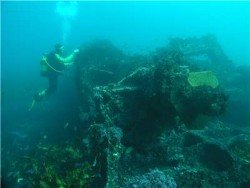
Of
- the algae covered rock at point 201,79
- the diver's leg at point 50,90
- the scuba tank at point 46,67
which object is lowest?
the algae covered rock at point 201,79

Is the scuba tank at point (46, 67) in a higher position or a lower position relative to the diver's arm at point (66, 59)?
lower

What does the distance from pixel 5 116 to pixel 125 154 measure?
15.2 meters

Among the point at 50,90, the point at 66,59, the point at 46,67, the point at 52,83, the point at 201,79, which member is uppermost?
the point at 66,59

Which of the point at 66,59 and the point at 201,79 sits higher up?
the point at 66,59

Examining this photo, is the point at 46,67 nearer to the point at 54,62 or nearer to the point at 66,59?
the point at 54,62

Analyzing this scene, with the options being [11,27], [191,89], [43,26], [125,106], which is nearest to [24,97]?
[125,106]

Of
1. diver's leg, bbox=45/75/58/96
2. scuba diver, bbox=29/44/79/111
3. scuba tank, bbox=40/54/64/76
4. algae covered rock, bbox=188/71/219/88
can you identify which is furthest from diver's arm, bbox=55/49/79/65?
algae covered rock, bbox=188/71/219/88

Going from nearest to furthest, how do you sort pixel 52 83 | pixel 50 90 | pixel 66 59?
1. pixel 66 59
2. pixel 52 83
3. pixel 50 90

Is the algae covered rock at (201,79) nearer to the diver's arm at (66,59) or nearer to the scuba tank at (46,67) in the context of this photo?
the diver's arm at (66,59)

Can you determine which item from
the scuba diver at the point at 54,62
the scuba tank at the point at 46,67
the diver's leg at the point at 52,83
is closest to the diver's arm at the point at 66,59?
the scuba diver at the point at 54,62

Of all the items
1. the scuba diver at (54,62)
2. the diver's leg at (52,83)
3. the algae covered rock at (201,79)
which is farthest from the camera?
the diver's leg at (52,83)

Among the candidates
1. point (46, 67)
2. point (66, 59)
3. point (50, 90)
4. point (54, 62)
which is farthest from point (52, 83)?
point (66, 59)

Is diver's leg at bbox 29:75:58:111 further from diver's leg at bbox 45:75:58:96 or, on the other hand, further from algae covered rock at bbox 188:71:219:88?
algae covered rock at bbox 188:71:219:88

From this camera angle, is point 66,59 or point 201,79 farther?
point 66,59
